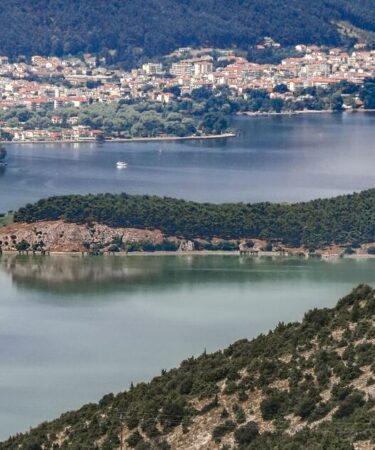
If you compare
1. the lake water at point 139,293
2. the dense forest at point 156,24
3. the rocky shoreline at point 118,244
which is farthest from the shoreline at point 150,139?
the rocky shoreline at point 118,244

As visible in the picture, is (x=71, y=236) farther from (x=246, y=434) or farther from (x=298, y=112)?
(x=298, y=112)

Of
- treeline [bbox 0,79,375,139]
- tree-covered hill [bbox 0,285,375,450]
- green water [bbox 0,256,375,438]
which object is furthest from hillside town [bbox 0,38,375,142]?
tree-covered hill [bbox 0,285,375,450]

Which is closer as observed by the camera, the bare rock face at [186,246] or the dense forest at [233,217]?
the bare rock face at [186,246]

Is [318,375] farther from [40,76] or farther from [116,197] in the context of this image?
[40,76]

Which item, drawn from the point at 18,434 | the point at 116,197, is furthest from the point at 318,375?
the point at 116,197

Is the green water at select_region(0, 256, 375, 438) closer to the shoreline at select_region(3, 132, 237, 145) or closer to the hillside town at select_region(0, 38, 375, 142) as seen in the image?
the shoreline at select_region(3, 132, 237, 145)

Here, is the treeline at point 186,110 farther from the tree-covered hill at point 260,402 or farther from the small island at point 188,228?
the tree-covered hill at point 260,402

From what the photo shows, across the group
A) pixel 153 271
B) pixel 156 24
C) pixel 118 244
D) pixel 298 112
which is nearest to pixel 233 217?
pixel 118 244
